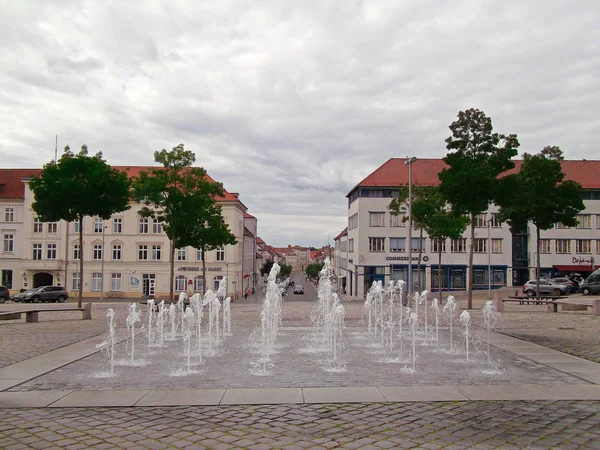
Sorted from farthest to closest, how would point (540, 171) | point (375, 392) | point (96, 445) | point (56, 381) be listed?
point (540, 171), point (56, 381), point (375, 392), point (96, 445)

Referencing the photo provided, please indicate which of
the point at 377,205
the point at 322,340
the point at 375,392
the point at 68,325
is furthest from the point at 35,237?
the point at 375,392

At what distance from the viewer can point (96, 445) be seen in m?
6.60

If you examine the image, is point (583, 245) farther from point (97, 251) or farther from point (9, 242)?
point (9, 242)

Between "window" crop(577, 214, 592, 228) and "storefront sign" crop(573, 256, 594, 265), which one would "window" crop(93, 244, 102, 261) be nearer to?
"storefront sign" crop(573, 256, 594, 265)

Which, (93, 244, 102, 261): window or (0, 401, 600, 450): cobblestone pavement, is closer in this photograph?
(0, 401, 600, 450): cobblestone pavement

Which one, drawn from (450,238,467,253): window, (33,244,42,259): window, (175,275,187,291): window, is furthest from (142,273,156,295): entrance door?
(450,238,467,253): window

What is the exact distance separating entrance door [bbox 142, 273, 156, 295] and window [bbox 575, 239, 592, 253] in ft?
160

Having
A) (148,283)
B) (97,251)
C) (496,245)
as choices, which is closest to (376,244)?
(496,245)

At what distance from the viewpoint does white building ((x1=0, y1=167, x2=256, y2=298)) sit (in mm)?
57781

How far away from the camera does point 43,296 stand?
4478cm

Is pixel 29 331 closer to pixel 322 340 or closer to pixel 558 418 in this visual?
pixel 322 340

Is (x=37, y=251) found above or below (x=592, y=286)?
above

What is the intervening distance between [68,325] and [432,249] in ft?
148

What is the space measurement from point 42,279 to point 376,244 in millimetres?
38157
